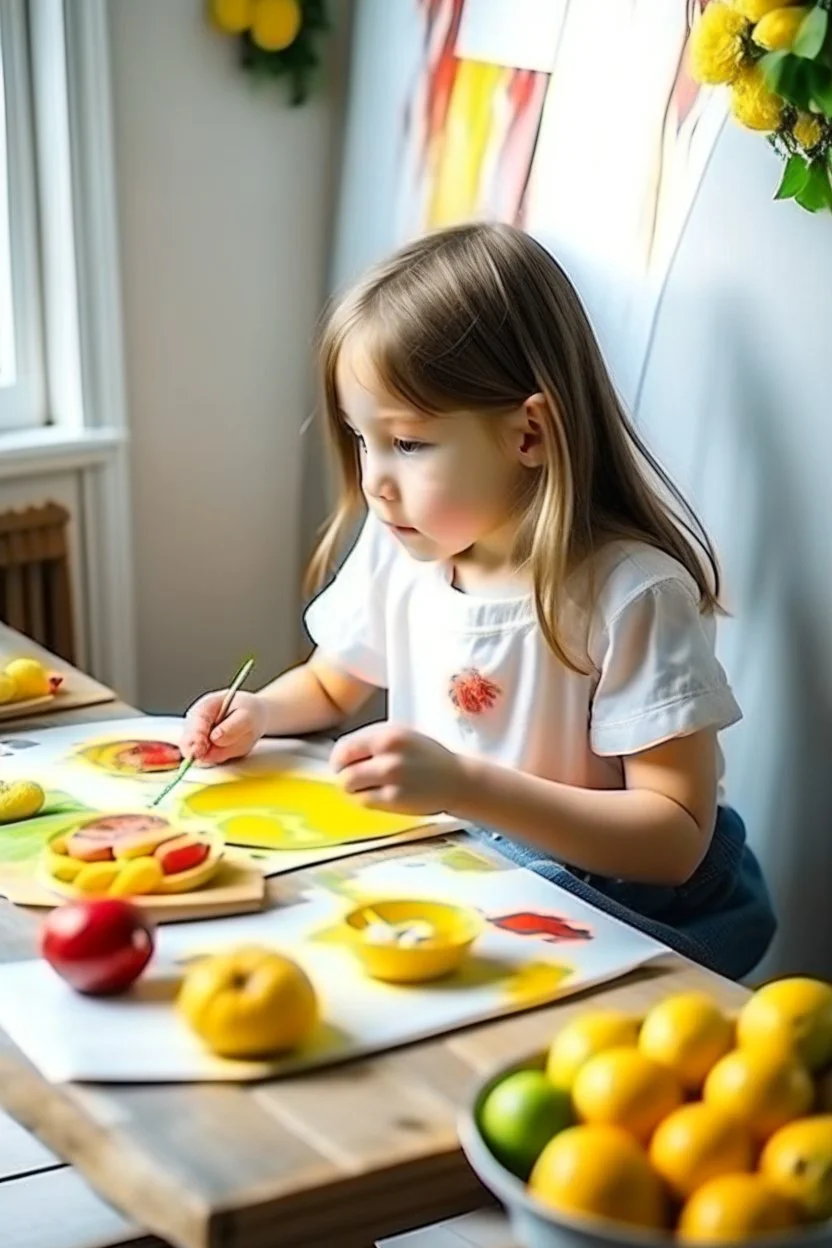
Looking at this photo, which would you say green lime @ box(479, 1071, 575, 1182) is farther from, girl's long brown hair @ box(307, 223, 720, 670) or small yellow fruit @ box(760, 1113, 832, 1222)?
girl's long brown hair @ box(307, 223, 720, 670)

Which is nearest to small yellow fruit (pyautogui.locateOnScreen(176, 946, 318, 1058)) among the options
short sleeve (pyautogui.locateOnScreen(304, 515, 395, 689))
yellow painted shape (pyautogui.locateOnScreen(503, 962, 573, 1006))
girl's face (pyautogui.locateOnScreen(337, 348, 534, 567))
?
yellow painted shape (pyautogui.locateOnScreen(503, 962, 573, 1006))

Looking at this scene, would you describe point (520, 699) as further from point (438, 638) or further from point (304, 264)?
point (304, 264)

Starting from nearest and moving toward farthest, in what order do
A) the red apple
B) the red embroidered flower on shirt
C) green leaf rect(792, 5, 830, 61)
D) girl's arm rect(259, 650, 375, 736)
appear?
the red apple → green leaf rect(792, 5, 830, 61) → the red embroidered flower on shirt → girl's arm rect(259, 650, 375, 736)

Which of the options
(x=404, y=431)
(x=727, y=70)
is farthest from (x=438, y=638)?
(x=727, y=70)

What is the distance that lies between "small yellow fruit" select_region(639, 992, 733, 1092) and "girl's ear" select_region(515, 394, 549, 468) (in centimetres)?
64

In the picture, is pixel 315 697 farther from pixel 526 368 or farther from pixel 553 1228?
pixel 553 1228

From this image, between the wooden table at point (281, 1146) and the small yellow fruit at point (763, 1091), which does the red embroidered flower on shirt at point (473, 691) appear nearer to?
the wooden table at point (281, 1146)

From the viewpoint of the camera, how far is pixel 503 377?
148cm

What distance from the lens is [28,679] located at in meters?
1.62

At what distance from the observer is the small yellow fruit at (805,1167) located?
84 cm

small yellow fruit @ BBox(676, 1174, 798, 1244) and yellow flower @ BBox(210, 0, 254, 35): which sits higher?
yellow flower @ BBox(210, 0, 254, 35)

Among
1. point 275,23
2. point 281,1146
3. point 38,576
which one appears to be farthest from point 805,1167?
point 275,23

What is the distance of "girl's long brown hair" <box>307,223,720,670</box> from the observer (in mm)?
1462

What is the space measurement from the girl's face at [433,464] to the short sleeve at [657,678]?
15cm
